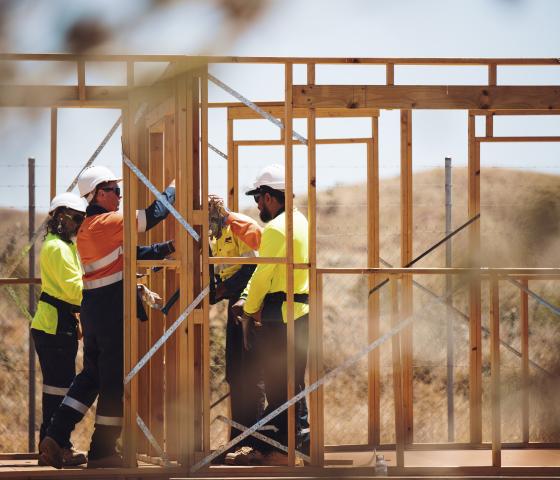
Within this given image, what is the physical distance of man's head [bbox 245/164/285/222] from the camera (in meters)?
7.93

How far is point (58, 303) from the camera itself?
8352 millimetres

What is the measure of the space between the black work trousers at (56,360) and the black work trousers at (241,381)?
1078mm

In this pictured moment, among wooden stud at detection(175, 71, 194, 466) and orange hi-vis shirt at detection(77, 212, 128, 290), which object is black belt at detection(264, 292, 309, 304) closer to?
wooden stud at detection(175, 71, 194, 466)

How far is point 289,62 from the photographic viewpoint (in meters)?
7.67

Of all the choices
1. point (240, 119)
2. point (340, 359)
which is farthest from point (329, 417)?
point (240, 119)

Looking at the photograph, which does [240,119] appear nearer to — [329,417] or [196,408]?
[196,408]

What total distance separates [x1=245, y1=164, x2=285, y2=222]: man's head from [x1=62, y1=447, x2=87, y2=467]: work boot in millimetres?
1970

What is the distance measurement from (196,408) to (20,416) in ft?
26.8

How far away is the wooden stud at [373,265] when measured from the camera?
9578 mm

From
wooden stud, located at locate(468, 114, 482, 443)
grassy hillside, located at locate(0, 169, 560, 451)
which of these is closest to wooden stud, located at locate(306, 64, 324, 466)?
grassy hillside, located at locate(0, 169, 560, 451)

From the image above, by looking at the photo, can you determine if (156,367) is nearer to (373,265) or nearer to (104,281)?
(104,281)

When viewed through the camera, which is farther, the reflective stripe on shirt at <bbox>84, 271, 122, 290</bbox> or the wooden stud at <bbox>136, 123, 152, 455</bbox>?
the wooden stud at <bbox>136, 123, 152, 455</bbox>

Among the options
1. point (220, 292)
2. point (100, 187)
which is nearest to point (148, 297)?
point (220, 292)

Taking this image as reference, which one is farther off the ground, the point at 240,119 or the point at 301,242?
the point at 240,119
